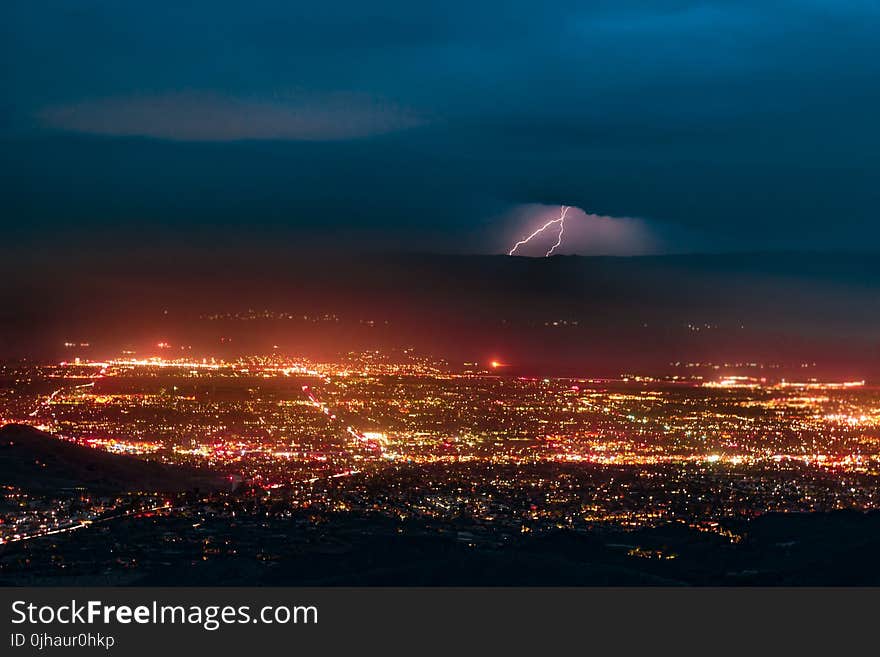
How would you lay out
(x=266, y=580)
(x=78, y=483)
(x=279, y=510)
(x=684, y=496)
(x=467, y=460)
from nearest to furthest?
(x=266, y=580)
(x=279, y=510)
(x=78, y=483)
(x=684, y=496)
(x=467, y=460)

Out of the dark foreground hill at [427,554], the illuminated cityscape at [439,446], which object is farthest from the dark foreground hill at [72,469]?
the dark foreground hill at [427,554]

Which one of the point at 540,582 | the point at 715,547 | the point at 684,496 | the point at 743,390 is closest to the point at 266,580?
the point at 540,582

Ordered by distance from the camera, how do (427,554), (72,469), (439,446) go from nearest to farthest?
(427,554) < (72,469) < (439,446)

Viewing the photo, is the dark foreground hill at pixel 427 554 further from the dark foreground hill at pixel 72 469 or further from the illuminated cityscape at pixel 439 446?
the dark foreground hill at pixel 72 469

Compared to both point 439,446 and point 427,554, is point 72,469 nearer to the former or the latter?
point 427,554

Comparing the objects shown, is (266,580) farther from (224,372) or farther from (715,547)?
(224,372)

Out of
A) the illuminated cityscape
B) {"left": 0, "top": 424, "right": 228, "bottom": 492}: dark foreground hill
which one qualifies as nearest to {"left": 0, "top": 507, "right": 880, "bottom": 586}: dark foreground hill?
the illuminated cityscape

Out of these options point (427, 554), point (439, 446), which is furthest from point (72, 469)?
point (439, 446)

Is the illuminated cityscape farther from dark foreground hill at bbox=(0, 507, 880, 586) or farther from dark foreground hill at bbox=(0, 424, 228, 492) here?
dark foreground hill at bbox=(0, 424, 228, 492)
